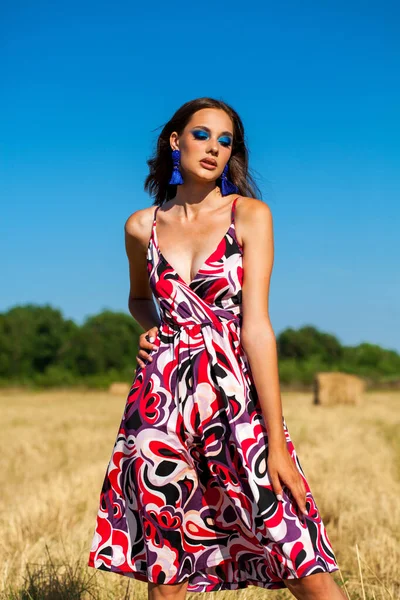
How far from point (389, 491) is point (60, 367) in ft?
110

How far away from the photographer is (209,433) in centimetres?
232

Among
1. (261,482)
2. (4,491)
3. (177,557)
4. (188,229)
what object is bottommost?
(4,491)

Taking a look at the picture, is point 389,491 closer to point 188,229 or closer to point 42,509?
point 42,509

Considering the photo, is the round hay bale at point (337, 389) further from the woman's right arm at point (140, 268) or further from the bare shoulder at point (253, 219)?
the bare shoulder at point (253, 219)

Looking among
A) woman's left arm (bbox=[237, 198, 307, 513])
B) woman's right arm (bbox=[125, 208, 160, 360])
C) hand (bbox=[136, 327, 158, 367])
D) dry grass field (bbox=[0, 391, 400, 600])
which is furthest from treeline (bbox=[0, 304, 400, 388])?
woman's left arm (bbox=[237, 198, 307, 513])

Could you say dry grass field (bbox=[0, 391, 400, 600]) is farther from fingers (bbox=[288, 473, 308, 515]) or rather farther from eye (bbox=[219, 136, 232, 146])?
eye (bbox=[219, 136, 232, 146])

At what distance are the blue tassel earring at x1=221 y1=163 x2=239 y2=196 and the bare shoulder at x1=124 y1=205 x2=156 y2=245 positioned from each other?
0.27 metres

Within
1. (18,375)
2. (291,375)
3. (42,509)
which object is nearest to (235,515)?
(42,509)

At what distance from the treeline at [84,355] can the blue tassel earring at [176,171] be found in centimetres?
3046

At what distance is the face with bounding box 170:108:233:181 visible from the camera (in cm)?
256

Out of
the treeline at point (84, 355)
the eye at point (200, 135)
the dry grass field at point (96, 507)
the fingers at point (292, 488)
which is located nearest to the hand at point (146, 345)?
the fingers at point (292, 488)

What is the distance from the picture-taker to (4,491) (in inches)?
275

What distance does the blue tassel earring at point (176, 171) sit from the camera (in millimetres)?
2602

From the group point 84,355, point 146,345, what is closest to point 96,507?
point 146,345
